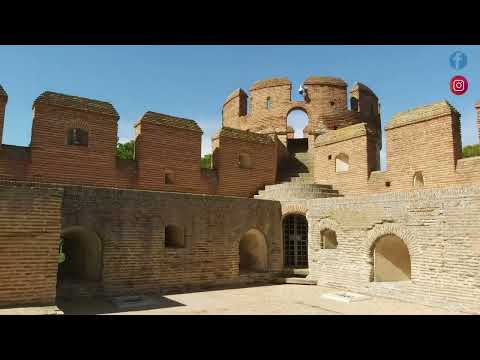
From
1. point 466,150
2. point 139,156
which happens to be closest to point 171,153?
point 139,156

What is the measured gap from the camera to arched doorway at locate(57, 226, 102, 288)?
9875mm

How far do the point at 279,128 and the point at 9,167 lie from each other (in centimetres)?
1310

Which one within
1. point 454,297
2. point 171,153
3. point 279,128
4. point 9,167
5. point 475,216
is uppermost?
point 279,128

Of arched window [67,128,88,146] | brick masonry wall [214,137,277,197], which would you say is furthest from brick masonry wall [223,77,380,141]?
arched window [67,128,88,146]

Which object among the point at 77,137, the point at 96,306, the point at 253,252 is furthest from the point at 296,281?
the point at 77,137

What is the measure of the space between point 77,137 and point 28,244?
24.6 feet

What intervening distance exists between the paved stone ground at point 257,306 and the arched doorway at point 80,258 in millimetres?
958

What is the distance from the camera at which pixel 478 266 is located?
27.4ft

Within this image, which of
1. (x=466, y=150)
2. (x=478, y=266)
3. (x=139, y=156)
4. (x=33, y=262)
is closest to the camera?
(x=33, y=262)

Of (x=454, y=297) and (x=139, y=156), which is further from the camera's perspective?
(x=139, y=156)

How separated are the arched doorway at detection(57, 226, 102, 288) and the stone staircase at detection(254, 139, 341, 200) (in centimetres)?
697

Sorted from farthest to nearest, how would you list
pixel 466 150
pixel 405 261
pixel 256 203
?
pixel 466 150, pixel 256 203, pixel 405 261

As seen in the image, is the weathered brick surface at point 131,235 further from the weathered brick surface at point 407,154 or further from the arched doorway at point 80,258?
the weathered brick surface at point 407,154

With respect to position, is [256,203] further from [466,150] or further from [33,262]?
[466,150]
